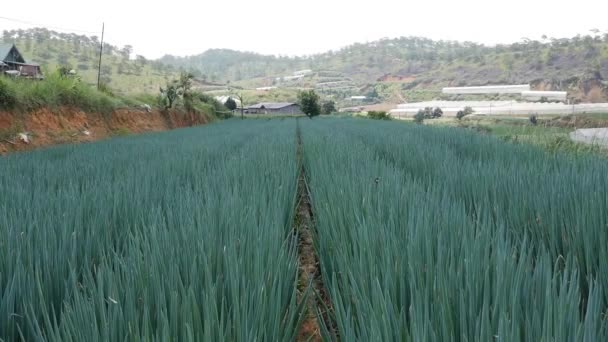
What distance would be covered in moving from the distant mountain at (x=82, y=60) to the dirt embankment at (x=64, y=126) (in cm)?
4434

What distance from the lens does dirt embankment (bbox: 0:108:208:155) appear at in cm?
847

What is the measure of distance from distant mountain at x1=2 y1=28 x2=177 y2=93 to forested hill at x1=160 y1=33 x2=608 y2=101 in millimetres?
47693

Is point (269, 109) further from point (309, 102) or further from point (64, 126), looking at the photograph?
point (64, 126)

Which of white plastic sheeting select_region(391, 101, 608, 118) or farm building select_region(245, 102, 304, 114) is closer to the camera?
white plastic sheeting select_region(391, 101, 608, 118)

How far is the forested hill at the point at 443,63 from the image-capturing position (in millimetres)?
52719

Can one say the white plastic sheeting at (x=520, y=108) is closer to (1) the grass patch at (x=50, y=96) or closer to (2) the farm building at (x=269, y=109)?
(2) the farm building at (x=269, y=109)

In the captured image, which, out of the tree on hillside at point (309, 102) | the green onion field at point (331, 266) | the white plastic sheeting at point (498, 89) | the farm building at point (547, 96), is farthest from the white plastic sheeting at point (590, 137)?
the white plastic sheeting at point (498, 89)

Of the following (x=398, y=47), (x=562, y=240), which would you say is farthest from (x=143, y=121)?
(x=398, y=47)

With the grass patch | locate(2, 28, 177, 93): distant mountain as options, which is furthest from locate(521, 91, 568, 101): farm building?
locate(2, 28, 177, 93): distant mountain

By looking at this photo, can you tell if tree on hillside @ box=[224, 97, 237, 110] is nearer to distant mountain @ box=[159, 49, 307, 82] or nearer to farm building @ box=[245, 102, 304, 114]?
farm building @ box=[245, 102, 304, 114]

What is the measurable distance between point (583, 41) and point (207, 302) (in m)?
72.8

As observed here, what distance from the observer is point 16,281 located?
3.30 ft

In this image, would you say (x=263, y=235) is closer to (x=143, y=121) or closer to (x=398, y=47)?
(x=143, y=121)

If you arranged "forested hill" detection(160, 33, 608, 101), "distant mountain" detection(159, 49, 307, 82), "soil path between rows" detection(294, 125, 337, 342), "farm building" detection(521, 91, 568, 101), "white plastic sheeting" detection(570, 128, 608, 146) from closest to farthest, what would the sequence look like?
1. "soil path between rows" detection(294, 125, 337, 342)
2. "white plastic sheeting" detection(570, 128, 608, 146)
3. "farm building" detection(521, 91, 568, 101)
4. "forested hill" detection(160, 33, 608, 101)
5. "distant mountain" detection(159, 49, 307, 82)
